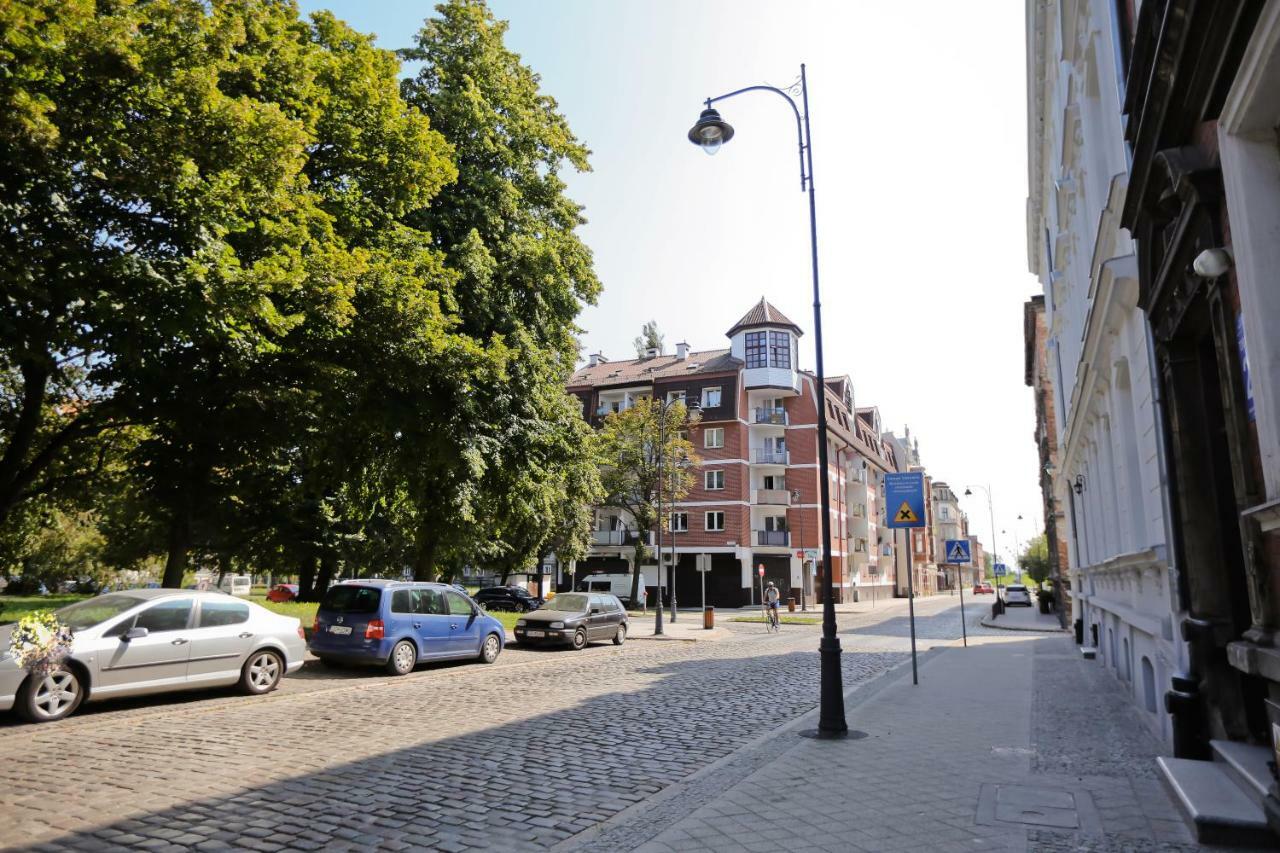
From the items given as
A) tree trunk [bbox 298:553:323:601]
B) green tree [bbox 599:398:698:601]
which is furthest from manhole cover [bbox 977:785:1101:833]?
green tree [bbox 599:398:698:601]

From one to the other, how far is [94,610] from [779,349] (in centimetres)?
4865

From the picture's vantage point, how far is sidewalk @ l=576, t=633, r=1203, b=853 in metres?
5.21

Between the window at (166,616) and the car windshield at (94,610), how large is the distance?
0.21m

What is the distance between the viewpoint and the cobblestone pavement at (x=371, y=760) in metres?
5.44

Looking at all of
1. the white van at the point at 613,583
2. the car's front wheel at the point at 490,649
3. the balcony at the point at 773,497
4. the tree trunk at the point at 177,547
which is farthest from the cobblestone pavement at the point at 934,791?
the balcony at the point at 773,497

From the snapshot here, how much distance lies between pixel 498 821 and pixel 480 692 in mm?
7213

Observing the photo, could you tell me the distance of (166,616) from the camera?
416 inches

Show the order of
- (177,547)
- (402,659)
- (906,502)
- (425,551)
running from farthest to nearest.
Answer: (425,551) → (177,547) → (402,659) → (906,502)

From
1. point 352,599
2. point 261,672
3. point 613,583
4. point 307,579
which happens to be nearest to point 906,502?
point 352,599

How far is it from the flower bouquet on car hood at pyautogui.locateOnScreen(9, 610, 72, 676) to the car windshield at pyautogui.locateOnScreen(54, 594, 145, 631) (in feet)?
2.66

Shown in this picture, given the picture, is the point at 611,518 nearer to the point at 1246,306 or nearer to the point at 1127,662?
the point at 1127,662

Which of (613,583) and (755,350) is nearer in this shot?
(613,583)

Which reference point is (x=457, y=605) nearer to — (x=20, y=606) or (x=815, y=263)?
(x=815, y=263)

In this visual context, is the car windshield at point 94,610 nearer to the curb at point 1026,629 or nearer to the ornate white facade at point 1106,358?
→ the ornate white facade at point 1106,358
